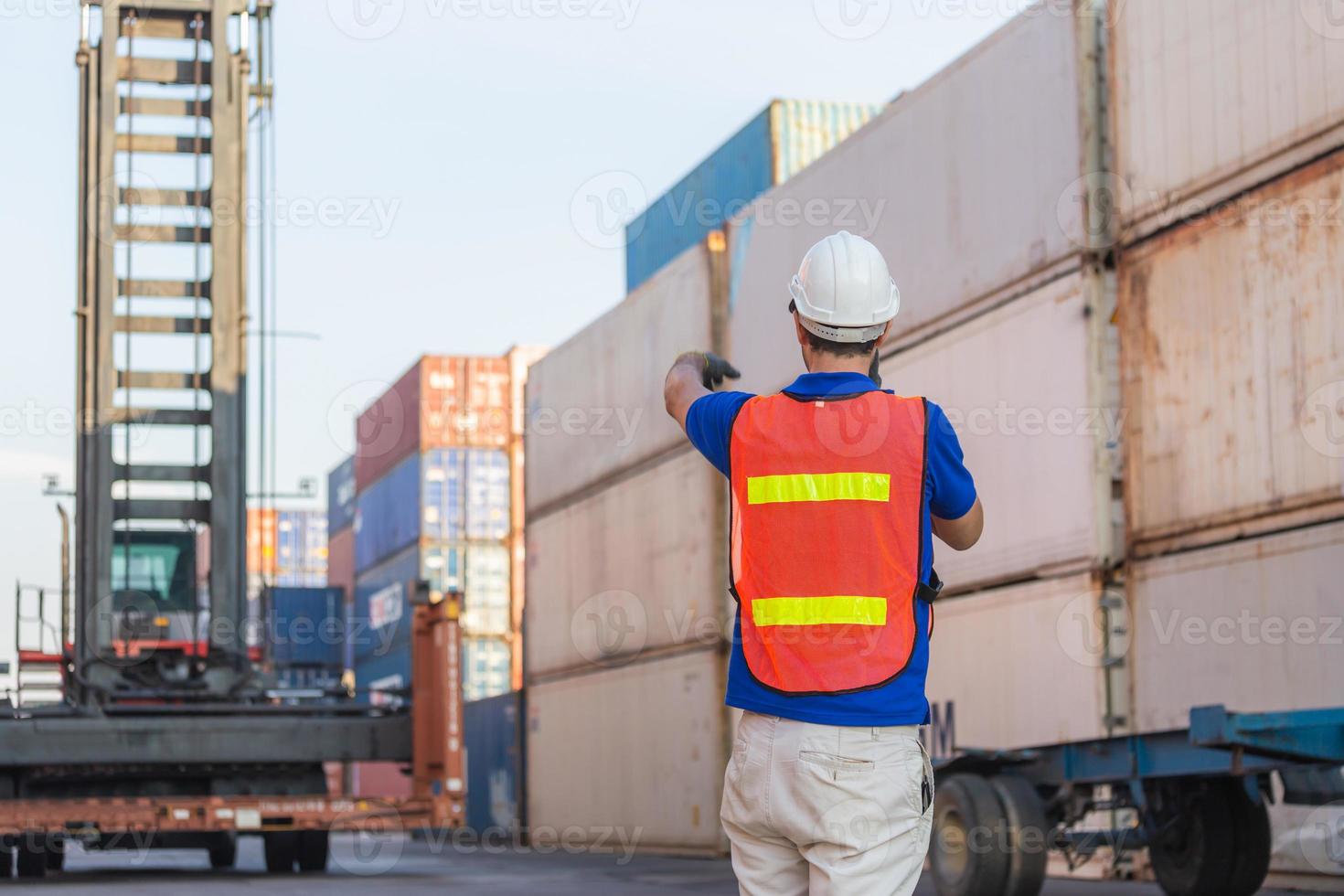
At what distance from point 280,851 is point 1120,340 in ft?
25.7

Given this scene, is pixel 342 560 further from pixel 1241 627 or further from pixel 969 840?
pixel 969 840

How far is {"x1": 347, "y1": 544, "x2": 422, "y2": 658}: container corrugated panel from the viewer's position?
36188mm

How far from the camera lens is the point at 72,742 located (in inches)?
516

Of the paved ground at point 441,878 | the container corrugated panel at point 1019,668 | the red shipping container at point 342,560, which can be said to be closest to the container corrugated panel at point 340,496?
the red shipping container at point 342,560

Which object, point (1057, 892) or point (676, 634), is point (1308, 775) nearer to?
point (1057, 892)

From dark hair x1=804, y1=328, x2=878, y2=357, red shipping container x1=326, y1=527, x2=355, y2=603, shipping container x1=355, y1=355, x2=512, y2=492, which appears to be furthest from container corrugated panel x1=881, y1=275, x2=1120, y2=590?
red shipping container x1=326, y1=527, x2=355, y2=603

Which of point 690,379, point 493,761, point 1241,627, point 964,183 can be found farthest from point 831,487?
point 493,761

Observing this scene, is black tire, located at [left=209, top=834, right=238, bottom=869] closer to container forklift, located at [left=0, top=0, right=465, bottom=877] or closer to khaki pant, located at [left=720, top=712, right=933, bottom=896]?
container forklift, located at [left=0, top=0, right=465, bottom=877]

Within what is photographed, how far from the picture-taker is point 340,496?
45.2 meters

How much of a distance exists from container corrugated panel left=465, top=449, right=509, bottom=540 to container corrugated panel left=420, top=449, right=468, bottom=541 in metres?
0.14

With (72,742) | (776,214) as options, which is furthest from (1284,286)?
(72,742)

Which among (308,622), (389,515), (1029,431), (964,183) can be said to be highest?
(964,183)

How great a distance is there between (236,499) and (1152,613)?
6788 mm

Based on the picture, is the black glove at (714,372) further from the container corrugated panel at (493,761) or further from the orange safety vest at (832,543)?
the container corrugated panel at (493,761)
